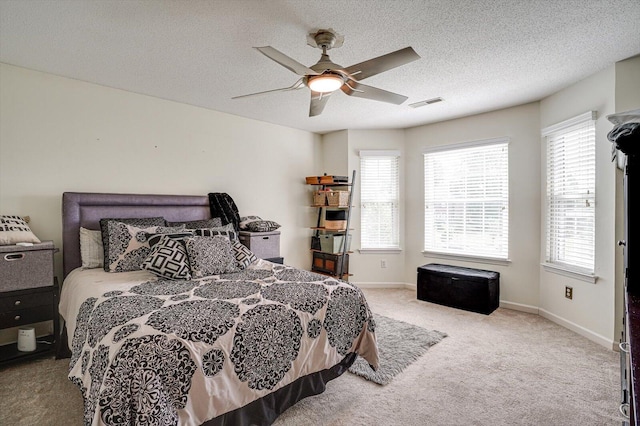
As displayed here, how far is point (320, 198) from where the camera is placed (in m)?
4.92

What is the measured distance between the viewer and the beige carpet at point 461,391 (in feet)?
6.43

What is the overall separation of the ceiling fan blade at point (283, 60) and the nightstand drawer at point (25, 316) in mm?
2692

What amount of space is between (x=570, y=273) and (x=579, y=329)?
56 centimetres

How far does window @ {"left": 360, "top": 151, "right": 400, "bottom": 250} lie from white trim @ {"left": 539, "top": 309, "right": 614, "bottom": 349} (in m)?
2.10

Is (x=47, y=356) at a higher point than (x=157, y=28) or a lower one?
lower

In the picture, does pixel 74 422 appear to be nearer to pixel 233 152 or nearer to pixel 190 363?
pixel 190 363

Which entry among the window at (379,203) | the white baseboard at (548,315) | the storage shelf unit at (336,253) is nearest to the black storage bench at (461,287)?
the white baseboard at (548,315)

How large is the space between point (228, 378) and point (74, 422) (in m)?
1.16

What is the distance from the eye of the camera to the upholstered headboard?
2.93 m

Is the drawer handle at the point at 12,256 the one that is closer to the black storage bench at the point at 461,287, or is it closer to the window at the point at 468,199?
the black storage bench at the point at 461,287

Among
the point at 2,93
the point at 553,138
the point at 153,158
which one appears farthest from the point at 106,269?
the point at 553,138

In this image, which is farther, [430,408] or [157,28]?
[157,28]

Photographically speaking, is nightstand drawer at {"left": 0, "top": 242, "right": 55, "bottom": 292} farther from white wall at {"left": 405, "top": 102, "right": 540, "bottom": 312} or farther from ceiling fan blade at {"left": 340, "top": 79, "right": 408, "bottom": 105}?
white wall at {"left": 405, "top": 102, "right": 540, "bottom": 312}

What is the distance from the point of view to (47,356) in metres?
2.72
